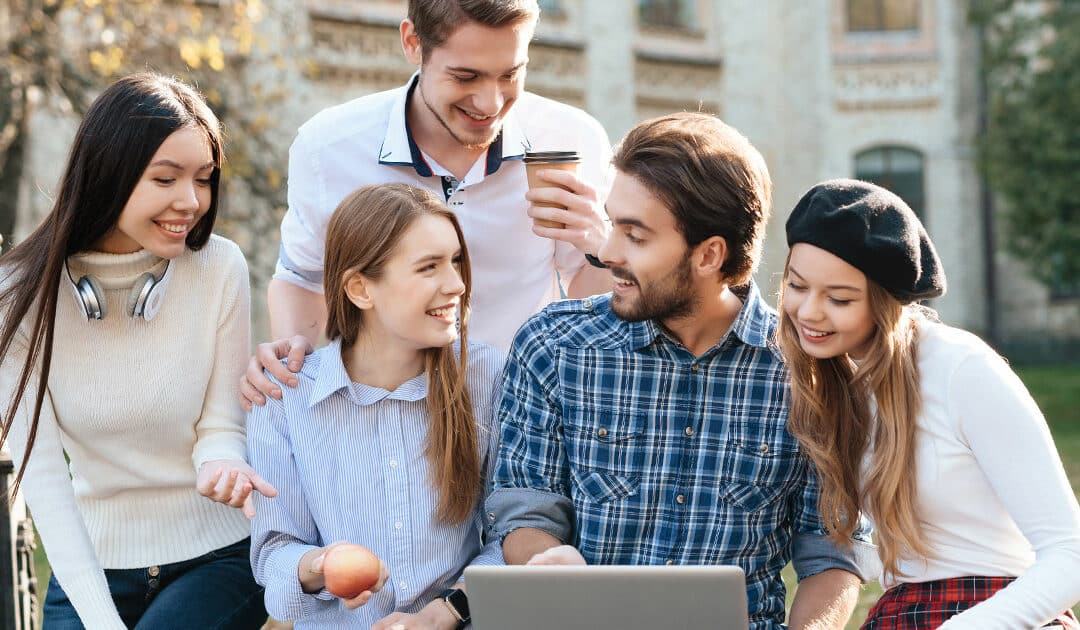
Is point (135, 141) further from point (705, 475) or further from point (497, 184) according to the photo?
point (705, 475)

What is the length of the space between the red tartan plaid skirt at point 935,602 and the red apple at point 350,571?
1190 millimetres

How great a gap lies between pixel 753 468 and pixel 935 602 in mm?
512

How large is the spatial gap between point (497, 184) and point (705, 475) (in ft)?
4.11

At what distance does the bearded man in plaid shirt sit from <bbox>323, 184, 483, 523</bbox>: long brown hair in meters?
0.10

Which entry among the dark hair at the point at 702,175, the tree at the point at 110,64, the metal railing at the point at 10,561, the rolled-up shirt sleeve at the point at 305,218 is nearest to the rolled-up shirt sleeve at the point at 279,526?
the rolled-up shirt sleeve at the point at 305,218

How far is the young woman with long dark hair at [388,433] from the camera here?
3.24 m

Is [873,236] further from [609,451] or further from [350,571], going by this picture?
[350,571]

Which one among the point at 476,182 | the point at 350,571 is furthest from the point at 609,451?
the point at 476,182

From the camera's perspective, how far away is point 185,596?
132 inches

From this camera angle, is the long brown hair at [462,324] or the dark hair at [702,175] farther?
the long brown hair at [462,324]

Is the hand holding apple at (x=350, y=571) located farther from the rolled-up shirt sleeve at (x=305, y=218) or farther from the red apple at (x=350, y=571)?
the rolled-up shirt sleeve at (x=305, y=218)

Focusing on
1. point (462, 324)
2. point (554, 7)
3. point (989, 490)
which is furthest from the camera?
point (554, 7)

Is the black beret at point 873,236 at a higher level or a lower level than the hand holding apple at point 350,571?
higher

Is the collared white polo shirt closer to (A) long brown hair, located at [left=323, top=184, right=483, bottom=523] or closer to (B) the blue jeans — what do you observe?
(A) long brown hair, located at [left=323, top=184, right=483, bottom=523]
